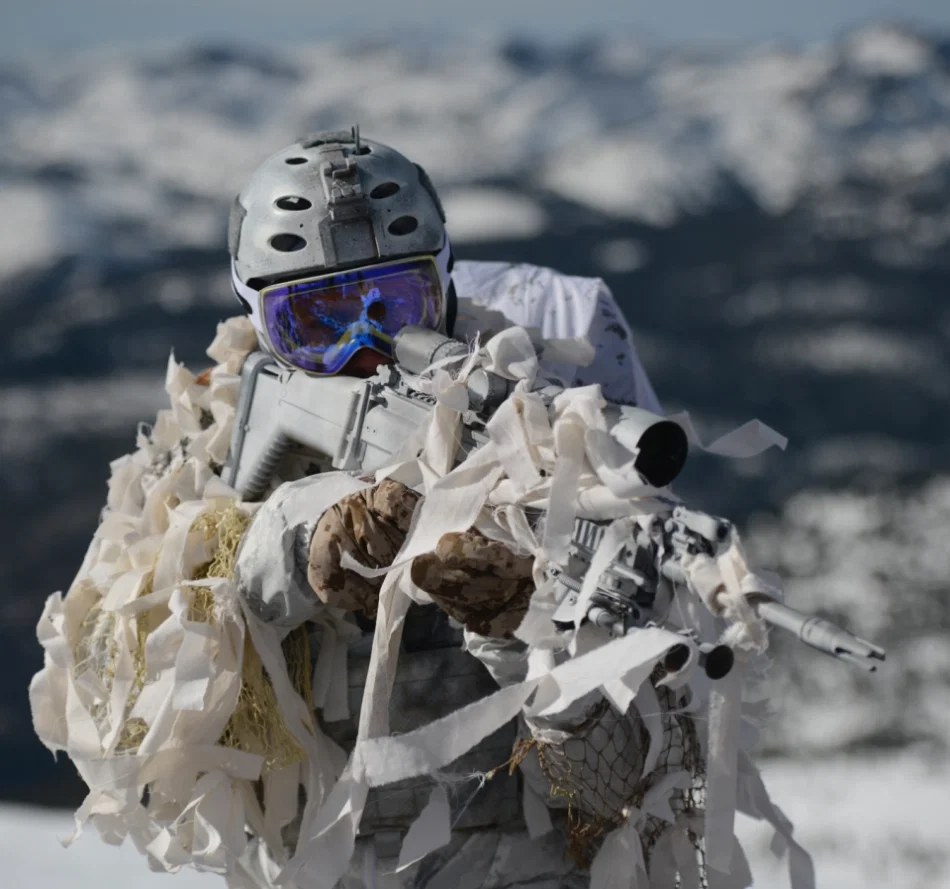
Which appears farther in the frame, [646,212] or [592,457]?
[646,212]

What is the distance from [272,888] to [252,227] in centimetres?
123

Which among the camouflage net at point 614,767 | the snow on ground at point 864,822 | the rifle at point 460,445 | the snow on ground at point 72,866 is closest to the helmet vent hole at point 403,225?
the rifle at point 460,445

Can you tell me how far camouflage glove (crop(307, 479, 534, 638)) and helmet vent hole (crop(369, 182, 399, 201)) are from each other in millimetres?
712

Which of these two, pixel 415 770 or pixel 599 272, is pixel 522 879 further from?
pixel 599 272

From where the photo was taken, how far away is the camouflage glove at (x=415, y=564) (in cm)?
191

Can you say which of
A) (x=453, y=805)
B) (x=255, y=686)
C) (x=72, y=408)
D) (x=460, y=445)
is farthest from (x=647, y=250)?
(x=460, y=445)

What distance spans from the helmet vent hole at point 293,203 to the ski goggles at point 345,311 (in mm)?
140

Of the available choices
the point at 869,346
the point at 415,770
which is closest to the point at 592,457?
the point at 415,770

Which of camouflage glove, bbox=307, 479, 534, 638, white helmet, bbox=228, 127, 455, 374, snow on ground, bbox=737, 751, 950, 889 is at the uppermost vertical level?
white helmet, bbox=228, 127, 455, 374

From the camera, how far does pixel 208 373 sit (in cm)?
299

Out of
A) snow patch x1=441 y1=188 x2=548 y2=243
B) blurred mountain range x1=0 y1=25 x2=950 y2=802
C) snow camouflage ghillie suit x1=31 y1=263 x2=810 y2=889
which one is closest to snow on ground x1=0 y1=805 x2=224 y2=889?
snow camouflage ghillie suit x1=31 y1=263 x2=810 y2=889

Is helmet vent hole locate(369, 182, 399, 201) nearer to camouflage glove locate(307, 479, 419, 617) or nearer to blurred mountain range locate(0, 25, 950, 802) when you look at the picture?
camouflage glove locate(307, 479, 419, 617)

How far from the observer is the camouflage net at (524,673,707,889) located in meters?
2.23

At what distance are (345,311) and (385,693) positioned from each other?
0.71m
